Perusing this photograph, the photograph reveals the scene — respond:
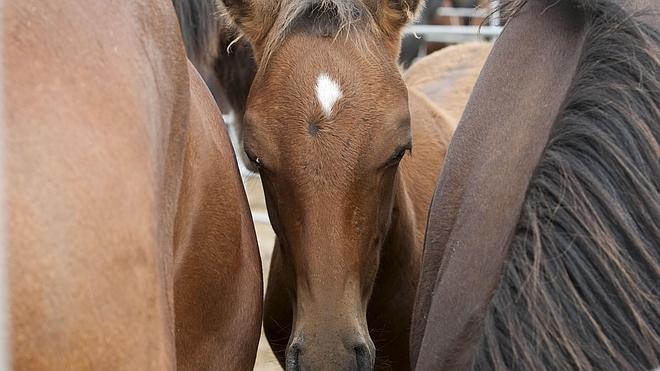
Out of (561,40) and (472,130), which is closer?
(561,40)

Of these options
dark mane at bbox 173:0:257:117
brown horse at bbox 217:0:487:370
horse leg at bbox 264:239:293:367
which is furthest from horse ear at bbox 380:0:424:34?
Result: horse leg at bbox 264:239:293:367

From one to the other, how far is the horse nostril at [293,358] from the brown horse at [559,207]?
0.31m

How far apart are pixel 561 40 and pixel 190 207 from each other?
846 millimetres

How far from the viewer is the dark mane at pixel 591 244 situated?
131 centimetres

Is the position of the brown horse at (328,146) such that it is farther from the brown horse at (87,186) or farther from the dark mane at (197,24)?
the dark mane at (197,24)

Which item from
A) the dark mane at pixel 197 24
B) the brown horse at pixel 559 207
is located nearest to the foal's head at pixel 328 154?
the brown horse at pixel 559 207

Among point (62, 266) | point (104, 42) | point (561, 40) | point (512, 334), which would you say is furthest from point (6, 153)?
point (561, 40)

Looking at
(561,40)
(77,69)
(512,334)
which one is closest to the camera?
(77,69)

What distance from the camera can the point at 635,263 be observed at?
4.55ft

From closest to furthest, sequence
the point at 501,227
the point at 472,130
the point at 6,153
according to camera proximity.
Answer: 1. the point at 6,153
2. the point at 501,227
3. the point at 472,130

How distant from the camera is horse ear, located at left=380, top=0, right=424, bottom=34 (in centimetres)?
243

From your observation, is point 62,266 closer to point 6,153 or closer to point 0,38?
point 6,153

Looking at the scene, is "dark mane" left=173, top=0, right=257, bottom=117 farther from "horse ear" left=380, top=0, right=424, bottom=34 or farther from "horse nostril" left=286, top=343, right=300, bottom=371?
"horse nostril" left=286, top=343, right=300, bottom=371

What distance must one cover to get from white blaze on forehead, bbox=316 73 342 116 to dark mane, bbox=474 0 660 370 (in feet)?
2.16
